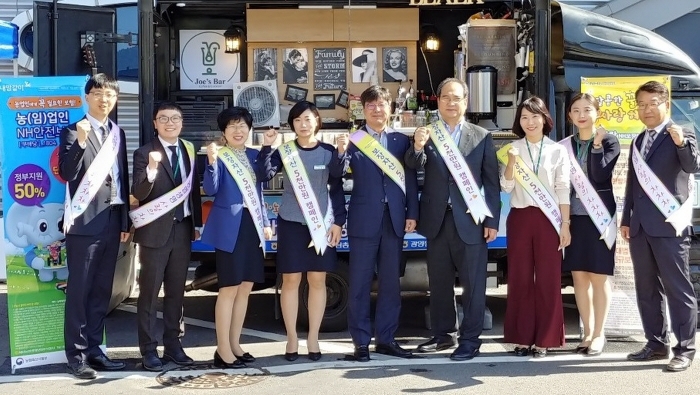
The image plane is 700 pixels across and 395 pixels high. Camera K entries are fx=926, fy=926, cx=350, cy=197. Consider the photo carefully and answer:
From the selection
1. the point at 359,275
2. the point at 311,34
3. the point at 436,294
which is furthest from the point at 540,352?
the point at 311,34

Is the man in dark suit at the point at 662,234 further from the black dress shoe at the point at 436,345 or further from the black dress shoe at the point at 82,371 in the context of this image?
the black dress shoe at the point at 82,371

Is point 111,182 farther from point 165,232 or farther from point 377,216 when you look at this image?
point 377,216

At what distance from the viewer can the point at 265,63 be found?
9086 millimetres

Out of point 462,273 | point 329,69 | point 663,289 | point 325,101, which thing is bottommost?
point 663,289

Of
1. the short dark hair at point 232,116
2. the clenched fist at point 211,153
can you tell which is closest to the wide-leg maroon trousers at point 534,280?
the short dark hair at point 232,116

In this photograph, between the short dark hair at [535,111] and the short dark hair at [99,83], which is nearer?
the short dark hair at [99,83]

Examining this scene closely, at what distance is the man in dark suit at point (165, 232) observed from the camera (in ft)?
A: 20.0

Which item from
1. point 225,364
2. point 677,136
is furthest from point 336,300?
point 677,136

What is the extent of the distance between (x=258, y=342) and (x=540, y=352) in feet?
7.07

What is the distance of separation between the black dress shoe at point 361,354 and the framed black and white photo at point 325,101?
334cm

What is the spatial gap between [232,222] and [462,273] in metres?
1.64

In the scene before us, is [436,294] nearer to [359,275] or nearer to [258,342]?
[359,275]

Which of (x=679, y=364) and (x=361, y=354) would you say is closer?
(x=679, y=364)

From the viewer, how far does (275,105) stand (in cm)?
884
